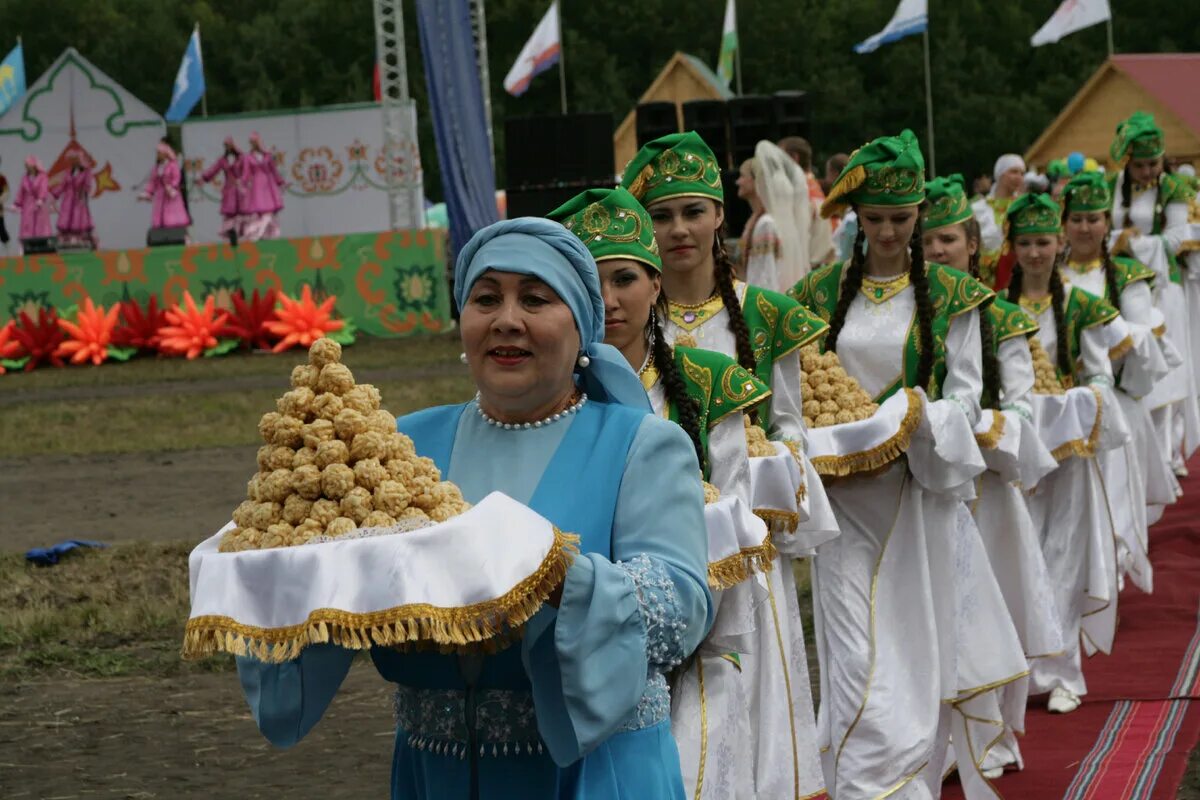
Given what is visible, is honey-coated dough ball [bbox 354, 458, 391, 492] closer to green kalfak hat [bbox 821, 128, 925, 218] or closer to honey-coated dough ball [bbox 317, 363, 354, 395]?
honey-coated dough ball [bbox 317, 363, 354, 395]

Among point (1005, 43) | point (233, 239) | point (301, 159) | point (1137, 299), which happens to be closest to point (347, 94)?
point (1005, 43)

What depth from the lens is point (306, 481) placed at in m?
2.63

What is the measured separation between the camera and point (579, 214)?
14.6 feet

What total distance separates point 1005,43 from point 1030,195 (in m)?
50.1

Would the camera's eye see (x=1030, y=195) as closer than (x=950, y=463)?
No

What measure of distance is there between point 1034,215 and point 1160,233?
505 centimetres

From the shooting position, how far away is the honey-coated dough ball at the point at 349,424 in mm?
2684

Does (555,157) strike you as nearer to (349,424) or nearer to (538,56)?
(349,424)

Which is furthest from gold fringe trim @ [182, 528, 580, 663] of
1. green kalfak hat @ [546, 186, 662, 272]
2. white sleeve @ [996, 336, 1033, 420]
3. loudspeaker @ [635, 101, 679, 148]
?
loudspeaker @ [635, 101, 679, 148]

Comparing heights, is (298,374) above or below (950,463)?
above

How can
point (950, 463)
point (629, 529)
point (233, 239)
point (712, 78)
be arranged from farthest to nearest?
point (712, 78), point (233, 239), point (950, 463), point (629, 529)

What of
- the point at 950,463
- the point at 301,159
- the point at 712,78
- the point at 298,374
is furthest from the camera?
the point at 712,78

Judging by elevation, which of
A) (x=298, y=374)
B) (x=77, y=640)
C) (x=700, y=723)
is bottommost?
(x=77, y=640)

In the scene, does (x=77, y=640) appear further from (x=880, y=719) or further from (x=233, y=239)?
(x=233, y=239)
